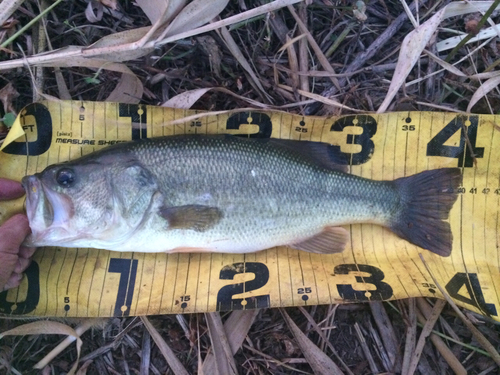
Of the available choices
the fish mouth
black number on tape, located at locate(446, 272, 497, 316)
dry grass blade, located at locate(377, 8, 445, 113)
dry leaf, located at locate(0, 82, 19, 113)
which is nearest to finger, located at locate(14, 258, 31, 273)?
the fish mouth

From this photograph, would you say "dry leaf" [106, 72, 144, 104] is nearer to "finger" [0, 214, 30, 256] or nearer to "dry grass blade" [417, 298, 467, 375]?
"finger" [0, 214, 30, 256]

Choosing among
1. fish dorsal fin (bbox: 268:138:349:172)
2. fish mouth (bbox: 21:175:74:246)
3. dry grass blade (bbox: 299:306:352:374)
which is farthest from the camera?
fish dorsal fin (bbox: 268:138:349:172)

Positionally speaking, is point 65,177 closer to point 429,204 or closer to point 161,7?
point 161,7

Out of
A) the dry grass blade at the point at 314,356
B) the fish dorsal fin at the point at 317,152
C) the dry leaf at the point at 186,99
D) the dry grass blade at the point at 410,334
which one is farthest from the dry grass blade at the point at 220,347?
the dry leaf at the point at 186,99

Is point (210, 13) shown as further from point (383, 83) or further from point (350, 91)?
point (383, 83)

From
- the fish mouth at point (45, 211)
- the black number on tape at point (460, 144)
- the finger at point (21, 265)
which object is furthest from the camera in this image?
the black number on tape at point (460, 144)

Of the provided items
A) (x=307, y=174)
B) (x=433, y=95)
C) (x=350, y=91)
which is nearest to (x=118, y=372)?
(x=307, y=174)

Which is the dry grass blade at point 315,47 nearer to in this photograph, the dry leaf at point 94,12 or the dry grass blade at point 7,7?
the dry leaf at point 94,12
